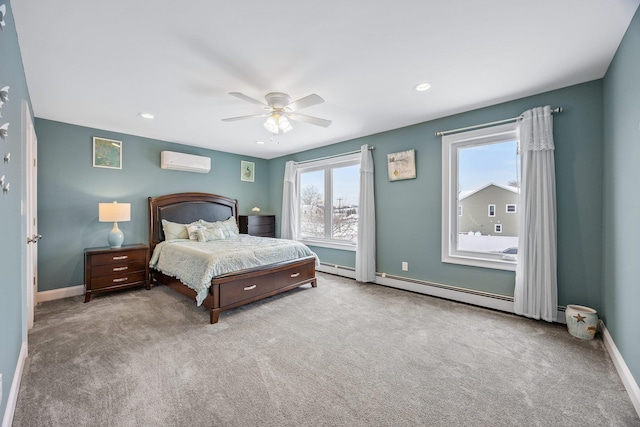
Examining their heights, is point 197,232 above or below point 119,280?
above

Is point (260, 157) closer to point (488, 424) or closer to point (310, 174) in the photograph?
point (310, 174)

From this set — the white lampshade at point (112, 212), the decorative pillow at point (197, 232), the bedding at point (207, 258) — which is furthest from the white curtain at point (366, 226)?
the white lampshade at point (112, 212)

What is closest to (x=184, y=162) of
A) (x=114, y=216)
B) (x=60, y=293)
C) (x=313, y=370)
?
(x=114, y=216)

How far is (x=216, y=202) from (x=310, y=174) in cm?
195

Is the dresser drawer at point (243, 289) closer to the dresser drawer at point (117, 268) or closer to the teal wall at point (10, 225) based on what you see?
the teal wall at point (10, 225)

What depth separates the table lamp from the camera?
364cm

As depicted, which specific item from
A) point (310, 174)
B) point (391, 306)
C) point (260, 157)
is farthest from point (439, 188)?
point (260, 157)

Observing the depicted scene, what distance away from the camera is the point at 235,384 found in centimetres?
183

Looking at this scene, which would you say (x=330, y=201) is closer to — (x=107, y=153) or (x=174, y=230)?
(x=174, y=230)

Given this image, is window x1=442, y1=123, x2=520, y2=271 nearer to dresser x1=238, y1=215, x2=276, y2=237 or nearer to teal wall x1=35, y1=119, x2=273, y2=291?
dresser x1=238, y1=215, x2=276, y2=237

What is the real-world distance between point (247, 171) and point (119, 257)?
2862mm

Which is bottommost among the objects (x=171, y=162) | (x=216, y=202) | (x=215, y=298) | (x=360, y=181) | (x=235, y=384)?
(x=235, y=384)

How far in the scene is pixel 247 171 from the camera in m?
5.81

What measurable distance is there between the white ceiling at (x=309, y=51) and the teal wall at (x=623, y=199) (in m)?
0.23
